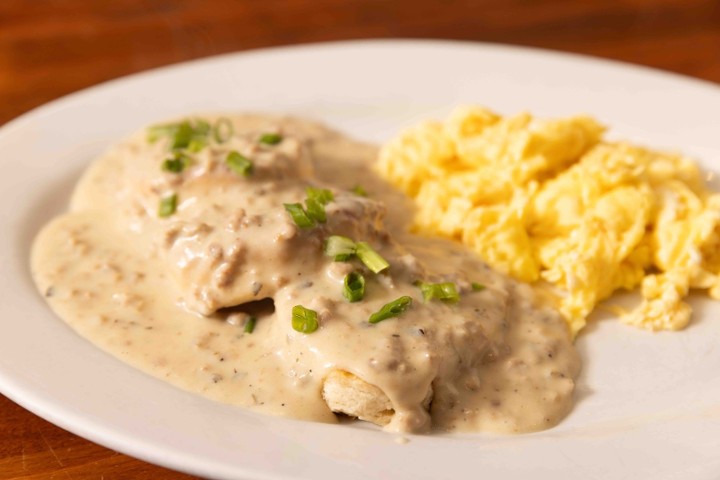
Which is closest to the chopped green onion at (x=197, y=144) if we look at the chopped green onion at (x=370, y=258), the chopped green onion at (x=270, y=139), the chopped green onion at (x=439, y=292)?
the chopped green onion at (x=270, y=139)

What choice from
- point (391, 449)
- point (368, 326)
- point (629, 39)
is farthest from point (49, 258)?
point (629, 39)

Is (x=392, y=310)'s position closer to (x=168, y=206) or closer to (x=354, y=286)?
(x=354, y=286)

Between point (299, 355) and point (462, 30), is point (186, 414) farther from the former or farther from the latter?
point (462, 30)

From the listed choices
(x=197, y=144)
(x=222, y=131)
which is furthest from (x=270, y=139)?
(x=222, y=131)

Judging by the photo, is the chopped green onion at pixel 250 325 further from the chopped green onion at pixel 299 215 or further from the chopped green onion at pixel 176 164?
the chopped green onion at pixel 176 164

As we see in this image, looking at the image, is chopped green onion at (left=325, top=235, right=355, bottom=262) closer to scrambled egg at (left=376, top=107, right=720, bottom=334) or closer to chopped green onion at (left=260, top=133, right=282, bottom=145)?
scrambled egg at (left=376, top=107, right=720, bottom=334)

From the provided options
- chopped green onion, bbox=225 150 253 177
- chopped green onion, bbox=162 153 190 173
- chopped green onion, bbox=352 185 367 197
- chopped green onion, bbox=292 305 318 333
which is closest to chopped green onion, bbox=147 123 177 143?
chopped green onion, bbox=162 153 190 173
